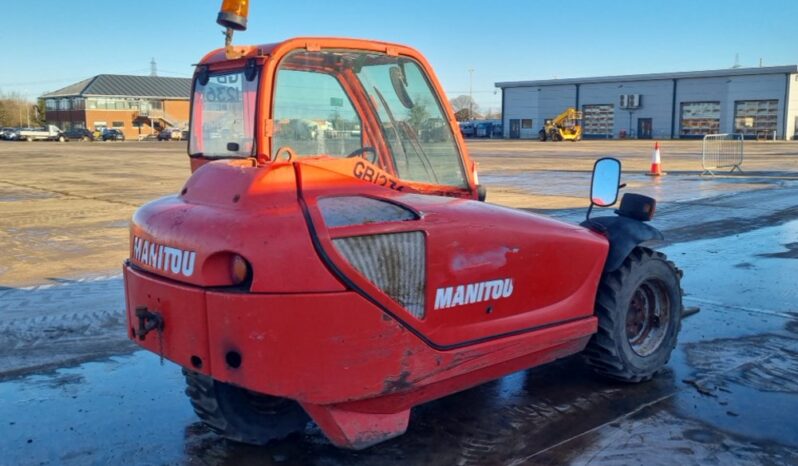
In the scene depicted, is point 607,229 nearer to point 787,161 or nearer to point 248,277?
point 248,277

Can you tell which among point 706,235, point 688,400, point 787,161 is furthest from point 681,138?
point 688,400

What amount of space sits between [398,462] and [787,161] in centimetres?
2954

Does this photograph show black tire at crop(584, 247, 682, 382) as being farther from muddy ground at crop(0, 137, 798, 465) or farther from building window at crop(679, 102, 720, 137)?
building window at crop(679, 102, 720, 137)

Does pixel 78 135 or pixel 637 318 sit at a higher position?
pixel 78 135

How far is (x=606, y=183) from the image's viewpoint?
434 cm

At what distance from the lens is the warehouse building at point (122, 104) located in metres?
89.4

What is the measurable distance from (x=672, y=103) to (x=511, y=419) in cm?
6952

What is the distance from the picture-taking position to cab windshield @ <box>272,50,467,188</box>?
4074 millimetres

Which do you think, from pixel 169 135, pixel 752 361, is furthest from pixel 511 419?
pixel 169 135

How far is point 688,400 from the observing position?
4.34 m

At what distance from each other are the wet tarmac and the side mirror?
116 cm

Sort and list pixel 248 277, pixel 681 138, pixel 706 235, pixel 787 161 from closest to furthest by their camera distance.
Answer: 1. pixel 248 277
2. pixel 706 235
3. pixel 787 161
4. pixel 681 138

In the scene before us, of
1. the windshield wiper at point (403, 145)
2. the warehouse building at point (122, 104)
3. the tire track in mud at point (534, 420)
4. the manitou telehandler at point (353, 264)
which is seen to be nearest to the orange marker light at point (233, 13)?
the manitou telehandler at point (353, 264)

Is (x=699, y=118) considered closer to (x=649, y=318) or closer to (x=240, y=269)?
(x=649, y=318)
